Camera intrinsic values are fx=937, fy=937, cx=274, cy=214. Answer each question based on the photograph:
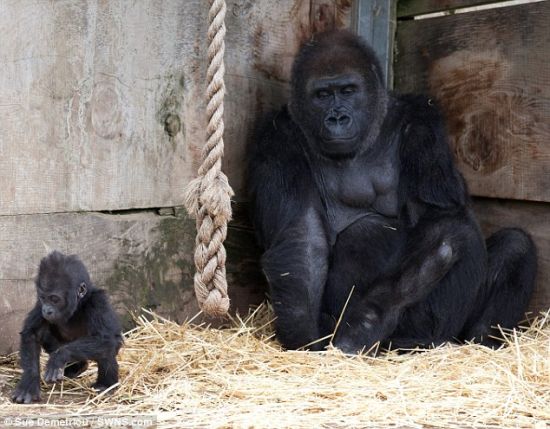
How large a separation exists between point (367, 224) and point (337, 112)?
0.62m

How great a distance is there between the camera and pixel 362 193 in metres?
4.94

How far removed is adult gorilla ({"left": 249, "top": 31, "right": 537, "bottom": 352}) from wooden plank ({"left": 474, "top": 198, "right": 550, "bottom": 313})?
0.19 metres

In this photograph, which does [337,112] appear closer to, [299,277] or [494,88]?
[299,277]

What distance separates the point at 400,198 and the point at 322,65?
0.80m

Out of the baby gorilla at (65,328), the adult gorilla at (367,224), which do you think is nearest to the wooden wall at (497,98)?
the adult gorilla at (367,224)

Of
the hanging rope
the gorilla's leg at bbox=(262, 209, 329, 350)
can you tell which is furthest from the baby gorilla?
the gorilla's leg at bbox=(262, 209, 329, 350)

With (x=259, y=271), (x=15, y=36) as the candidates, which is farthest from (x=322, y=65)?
(x=15, y=36)

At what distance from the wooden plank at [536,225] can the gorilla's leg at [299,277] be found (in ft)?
3.76

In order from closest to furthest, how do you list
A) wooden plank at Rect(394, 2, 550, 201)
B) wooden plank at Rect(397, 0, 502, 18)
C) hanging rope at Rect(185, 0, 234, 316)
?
hanging rope at Rect(185, 0, 234, 316)
wooden plank at Rect(394, 2, 550, 201)
wooden plank at Rect(397, 0, 502, 18)

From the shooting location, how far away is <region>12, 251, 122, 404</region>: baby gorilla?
337 centimetres

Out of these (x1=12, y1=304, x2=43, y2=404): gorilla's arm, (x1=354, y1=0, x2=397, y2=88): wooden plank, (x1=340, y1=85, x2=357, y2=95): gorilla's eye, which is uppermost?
(x1=354, y1=0, x2=397, y2=88): wooden plank

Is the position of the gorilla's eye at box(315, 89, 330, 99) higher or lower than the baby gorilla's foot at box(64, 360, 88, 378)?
higher

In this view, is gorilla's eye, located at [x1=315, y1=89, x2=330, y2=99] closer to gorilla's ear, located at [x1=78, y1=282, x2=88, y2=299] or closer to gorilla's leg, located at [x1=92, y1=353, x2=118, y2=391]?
gorilla's ear, located at [x1=78, y1=282, x2=88, y2=299]

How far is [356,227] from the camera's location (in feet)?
16.2
